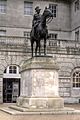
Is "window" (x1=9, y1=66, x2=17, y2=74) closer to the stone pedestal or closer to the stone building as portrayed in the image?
the stone building

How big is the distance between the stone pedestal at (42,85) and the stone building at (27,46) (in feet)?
50.9

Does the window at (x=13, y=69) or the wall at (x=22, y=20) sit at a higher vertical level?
the wall at (x=22, y=20)

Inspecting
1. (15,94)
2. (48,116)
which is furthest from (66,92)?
(48,116)

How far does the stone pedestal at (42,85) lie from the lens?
72.0 feet

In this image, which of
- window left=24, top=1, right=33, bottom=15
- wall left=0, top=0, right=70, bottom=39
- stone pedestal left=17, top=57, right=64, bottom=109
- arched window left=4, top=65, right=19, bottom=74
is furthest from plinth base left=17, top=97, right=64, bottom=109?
window left=24, top=1, right=33, bottom=15

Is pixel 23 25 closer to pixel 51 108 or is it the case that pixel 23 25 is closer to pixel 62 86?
pixel 62 86

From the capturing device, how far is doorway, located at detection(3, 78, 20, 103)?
3972cm

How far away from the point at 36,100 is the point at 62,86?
700 inches

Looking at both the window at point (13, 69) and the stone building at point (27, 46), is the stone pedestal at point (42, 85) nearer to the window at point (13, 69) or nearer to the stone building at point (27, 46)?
the stone building at point (27, 46)

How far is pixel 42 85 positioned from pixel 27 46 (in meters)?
16.4

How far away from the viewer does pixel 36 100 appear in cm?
2192

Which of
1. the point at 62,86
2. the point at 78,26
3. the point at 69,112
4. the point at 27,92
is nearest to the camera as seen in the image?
the point at 69,112

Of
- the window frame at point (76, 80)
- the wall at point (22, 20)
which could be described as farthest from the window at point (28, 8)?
the window frame at point (76, 80)

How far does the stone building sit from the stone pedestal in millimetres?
15505
